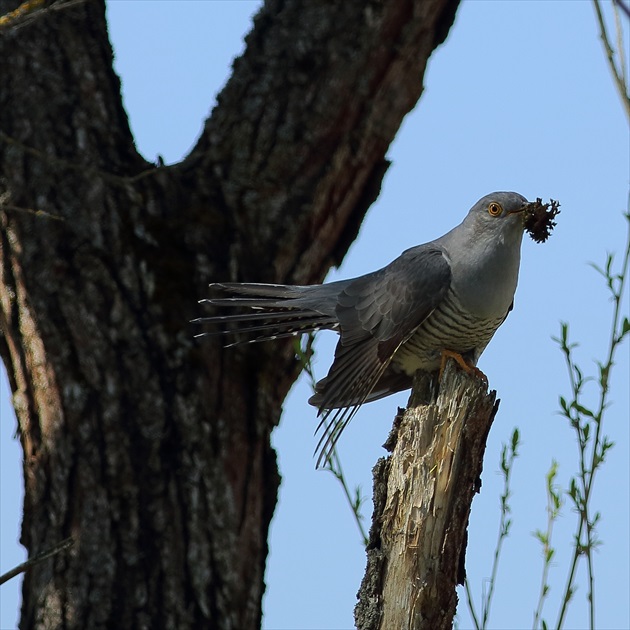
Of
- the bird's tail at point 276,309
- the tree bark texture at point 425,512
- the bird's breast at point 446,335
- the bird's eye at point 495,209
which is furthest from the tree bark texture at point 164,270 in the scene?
the tree bark texture at point 425,512

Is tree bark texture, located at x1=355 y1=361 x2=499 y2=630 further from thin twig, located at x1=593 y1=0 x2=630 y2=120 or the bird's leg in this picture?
thin twig, located at x1=593 y1=0 x2=630 y2=120

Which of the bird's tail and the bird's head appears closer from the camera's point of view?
the bird's head

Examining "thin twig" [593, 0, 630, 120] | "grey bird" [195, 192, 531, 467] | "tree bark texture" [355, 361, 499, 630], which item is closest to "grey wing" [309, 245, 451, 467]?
"grey bird" [195, 192, 531, 467]

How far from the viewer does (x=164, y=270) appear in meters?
4.57

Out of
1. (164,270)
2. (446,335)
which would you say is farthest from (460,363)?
(164,270)

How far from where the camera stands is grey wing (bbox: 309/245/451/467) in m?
4.02

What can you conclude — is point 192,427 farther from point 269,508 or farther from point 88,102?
point 88,102

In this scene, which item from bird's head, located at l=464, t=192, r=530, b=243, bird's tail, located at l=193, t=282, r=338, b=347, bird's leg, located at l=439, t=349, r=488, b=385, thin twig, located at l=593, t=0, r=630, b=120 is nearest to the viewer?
thin twig, located at l=593, t=0, r=630, b=120

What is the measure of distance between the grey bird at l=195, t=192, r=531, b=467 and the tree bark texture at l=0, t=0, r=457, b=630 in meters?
0.35

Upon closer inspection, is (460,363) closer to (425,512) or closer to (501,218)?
(501,218)

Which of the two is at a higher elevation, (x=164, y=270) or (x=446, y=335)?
(x=164, y=270)

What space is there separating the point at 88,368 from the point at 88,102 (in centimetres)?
125

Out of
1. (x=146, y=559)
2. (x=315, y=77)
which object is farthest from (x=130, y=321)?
(x=315, y=77)

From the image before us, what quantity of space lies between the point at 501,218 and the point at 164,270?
148 cm
